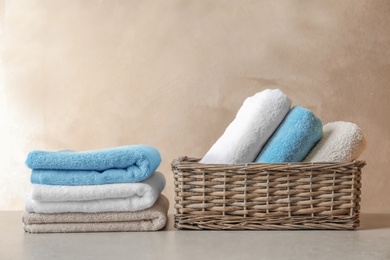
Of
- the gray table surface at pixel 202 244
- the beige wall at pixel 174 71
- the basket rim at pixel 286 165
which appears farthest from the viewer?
the beige wall at pixel 174 71

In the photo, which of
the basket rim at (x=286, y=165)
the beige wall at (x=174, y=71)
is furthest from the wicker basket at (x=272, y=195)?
the beige wall at (x=174, y=71)

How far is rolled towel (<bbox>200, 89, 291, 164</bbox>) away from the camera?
1444mm

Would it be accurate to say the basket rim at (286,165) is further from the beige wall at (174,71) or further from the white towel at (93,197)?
the beige wall at (174,71)

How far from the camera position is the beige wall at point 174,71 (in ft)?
6.88

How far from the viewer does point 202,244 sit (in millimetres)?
1284

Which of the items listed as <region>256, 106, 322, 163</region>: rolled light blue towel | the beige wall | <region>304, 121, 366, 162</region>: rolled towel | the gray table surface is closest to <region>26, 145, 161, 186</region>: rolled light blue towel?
the gray table surface

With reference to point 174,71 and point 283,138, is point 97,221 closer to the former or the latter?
point 283,138

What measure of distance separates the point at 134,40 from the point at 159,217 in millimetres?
874

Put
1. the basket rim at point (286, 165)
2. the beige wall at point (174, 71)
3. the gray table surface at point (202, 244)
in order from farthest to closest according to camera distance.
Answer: the beige wall at point (174, 71) < the basket rim at point (286, 165) < the gray table surface at point (202, 244)

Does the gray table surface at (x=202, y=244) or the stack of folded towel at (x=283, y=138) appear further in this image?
the stack of folded towel at (x=283, y=138)

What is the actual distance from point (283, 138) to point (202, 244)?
303 millimetres

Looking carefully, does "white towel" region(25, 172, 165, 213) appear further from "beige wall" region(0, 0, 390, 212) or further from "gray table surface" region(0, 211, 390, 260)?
"beige wall" region(0, 0, 390, 212)

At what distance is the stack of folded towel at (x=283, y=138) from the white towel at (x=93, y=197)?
0.17 m

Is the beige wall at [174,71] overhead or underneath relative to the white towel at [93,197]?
overhead
